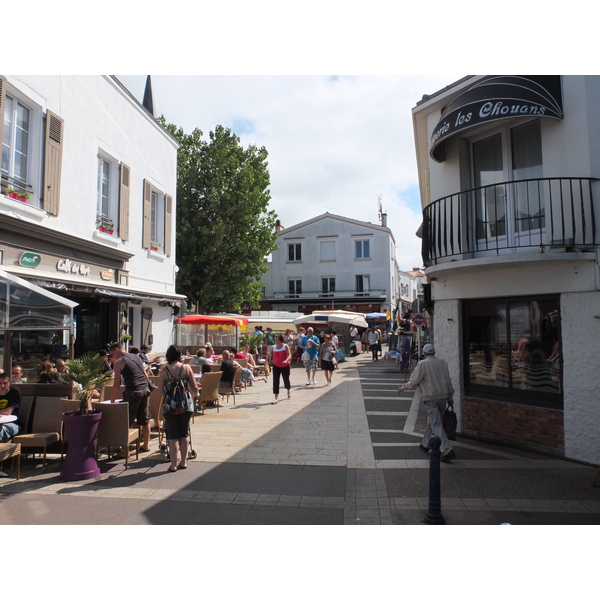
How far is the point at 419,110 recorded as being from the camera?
29.3 ft

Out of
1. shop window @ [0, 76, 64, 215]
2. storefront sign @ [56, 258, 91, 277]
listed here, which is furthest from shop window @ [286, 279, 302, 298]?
shop window @ [0, 76, 64, 215]

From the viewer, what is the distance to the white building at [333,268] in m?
39.8

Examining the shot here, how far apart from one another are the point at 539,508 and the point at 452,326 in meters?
3.80

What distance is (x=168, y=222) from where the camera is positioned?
16.7 metres

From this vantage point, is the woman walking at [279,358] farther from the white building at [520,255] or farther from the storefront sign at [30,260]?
the storefront sign at [30,260]

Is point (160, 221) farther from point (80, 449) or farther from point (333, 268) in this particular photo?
point (333, 268)

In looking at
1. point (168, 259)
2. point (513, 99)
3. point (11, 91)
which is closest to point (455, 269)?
point (513, 99)

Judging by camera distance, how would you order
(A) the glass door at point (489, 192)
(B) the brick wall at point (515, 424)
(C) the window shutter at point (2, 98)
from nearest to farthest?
(B) the brick wall at point (515, 424) < (A) the glass door at point (489, 192) < (C) the window shutter at point (2, 98)

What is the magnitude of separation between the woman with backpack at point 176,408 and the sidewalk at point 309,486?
0.92ft

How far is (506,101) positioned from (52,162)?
30.0 ft

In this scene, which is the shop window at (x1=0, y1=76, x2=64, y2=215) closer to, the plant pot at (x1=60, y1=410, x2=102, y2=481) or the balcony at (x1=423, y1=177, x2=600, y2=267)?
the plant pot at (x1=60, y1=410, x2=102, y2=481)

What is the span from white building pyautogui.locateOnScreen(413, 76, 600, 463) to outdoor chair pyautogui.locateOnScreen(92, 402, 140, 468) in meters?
5.31

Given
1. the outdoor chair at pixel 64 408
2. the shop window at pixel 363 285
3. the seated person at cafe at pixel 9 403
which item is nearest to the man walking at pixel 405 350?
the outdoor chair at pixel 64 408

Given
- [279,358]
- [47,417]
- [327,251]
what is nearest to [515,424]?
[279,358]
